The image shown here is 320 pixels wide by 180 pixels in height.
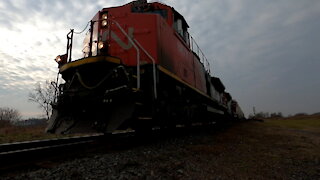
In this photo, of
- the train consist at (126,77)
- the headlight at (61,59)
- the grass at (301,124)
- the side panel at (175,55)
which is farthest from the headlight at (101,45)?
the grass at (301,124)

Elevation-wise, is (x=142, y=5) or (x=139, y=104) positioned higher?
(x=142, y=5)

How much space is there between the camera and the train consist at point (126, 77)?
3.98 metres

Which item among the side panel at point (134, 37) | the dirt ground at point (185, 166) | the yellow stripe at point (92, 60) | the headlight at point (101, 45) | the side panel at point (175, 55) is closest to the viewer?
the dirt ground at point (185, 166)

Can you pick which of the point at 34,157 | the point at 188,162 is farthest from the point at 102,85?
the point at 188,162

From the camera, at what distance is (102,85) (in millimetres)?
4184

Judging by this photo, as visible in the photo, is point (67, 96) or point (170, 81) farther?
point (170, 81)

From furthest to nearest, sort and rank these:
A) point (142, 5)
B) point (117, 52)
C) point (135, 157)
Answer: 1. point (142, 5)
2. point (117, 52)
3. point (135, 157)

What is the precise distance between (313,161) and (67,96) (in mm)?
4355

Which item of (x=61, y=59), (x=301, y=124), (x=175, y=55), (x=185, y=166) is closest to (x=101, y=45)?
(x=61, y=59)

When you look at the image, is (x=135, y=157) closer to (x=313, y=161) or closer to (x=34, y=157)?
(x=34, y=157)

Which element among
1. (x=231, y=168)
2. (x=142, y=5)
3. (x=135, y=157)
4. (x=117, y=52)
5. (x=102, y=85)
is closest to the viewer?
(x=231, y=168)

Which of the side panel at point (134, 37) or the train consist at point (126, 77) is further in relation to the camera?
the side panel at point (134, 37)

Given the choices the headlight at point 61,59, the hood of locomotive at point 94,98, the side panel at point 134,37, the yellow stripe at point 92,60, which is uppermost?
the side panel at point 134,37

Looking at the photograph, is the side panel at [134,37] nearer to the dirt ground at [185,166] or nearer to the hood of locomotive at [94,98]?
the hood of locomotive at [94,98]
